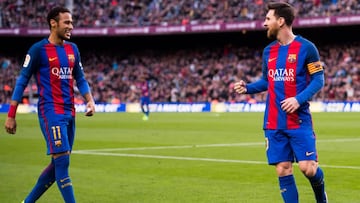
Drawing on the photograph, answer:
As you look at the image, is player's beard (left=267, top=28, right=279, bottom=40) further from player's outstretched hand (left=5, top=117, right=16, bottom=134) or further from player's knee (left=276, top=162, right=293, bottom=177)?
player's outstretched hand (left=5, top=117, right=16, bottom=134)

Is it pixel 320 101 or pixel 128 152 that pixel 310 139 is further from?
pixel 320 101

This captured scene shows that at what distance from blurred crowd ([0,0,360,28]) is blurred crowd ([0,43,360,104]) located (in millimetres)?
3156

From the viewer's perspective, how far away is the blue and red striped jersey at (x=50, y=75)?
924 cm

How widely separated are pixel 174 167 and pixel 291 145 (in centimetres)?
680

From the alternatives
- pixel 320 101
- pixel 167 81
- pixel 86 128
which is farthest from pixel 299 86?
pixel 167 81

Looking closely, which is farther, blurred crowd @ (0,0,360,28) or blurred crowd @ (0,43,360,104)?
blurred crowd @ (0,0,360,28)

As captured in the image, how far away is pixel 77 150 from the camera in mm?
19672

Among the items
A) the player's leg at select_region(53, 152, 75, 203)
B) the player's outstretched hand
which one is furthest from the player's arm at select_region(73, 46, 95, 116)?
the player's outstretched hand

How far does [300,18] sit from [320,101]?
24.5ft

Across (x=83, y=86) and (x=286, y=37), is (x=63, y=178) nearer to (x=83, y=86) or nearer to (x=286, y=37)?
(x=83, y=86)

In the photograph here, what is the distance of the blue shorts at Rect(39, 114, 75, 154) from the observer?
905 centimetres

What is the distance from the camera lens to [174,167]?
15258 millimetres

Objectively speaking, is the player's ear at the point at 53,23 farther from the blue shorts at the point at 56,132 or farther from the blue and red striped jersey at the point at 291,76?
the blue and red striped jersey at the point at 291,76

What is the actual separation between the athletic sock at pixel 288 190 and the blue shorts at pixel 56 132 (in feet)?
8.34
